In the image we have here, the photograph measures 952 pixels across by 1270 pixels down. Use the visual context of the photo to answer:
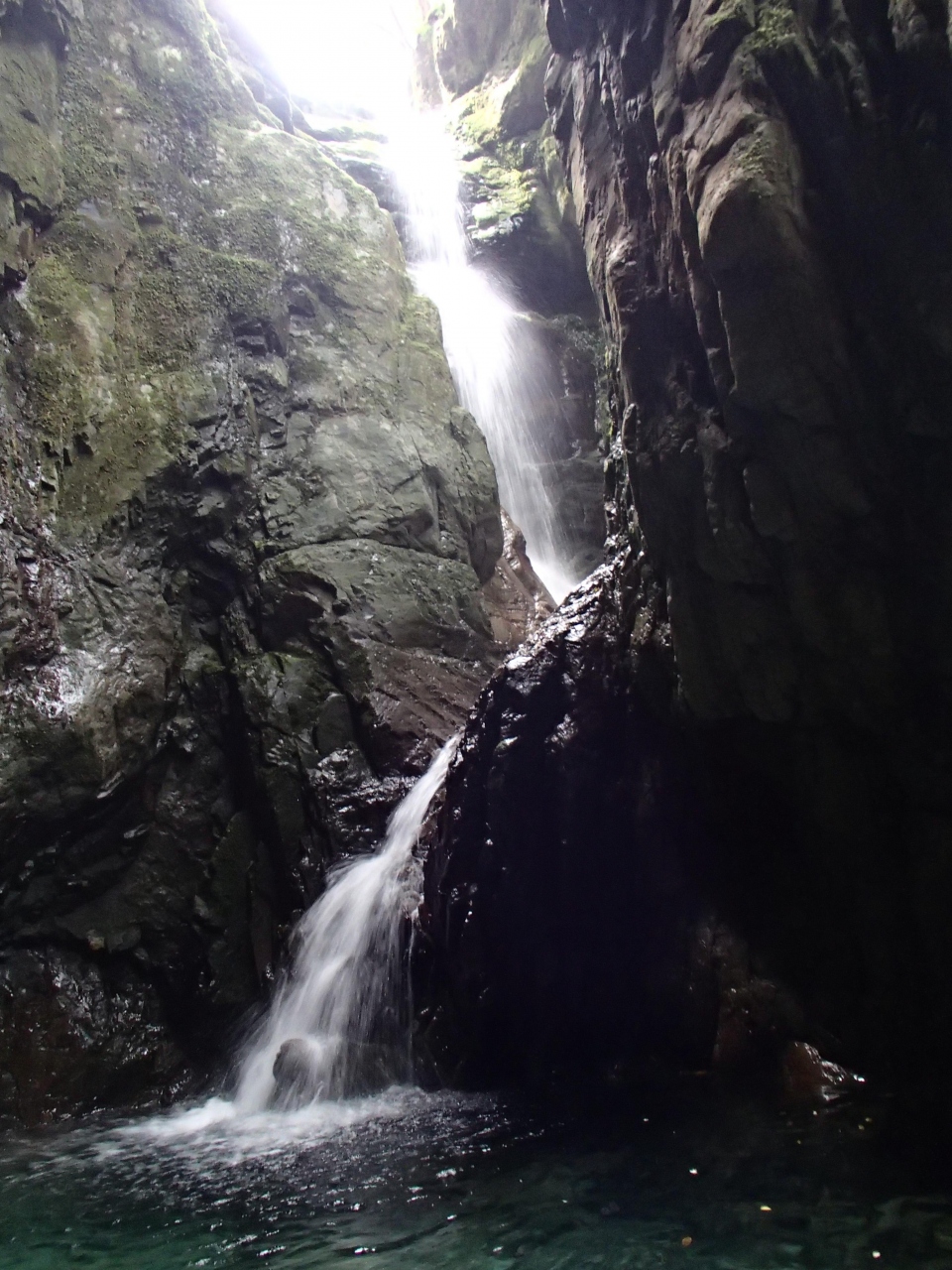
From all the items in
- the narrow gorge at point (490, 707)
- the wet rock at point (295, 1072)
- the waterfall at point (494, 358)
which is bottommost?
the wet rock at point (295, 1072)

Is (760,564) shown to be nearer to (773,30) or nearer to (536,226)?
(773,30)

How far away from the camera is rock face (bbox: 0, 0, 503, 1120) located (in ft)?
24.2

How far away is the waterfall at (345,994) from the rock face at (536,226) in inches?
326

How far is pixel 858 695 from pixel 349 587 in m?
6.53

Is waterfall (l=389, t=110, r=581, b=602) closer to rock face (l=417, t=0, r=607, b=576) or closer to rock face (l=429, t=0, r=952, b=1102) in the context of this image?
rock face (l=417, t=0, r=607, b=576)

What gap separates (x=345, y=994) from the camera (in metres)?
6.70

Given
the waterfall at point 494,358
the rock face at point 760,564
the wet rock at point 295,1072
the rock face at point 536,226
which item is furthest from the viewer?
the rock face at point 536,226

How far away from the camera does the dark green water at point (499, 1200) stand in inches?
119

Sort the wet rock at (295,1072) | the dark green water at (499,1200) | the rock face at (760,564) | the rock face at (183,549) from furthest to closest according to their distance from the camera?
the rock face at (183,549), the wet rock at (295,1072), the rock face at (760,564), the dark green water at (499,1200)

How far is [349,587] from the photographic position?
31.4 ft

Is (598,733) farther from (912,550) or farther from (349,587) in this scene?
(349,587)

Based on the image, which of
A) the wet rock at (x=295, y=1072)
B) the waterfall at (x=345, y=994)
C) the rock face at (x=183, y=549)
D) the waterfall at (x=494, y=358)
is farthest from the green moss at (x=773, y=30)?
the waterfall at (x=494, y=358)

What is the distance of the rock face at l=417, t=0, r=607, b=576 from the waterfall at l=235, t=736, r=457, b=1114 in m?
8.27

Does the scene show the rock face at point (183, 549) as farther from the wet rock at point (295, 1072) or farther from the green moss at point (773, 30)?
the green moss at point (773, 30)
